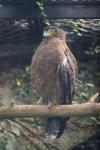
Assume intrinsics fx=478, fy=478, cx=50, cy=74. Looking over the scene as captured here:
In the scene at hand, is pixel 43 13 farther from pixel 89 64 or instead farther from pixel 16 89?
pixel 89 64

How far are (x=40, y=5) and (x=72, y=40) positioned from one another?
3.27 ft

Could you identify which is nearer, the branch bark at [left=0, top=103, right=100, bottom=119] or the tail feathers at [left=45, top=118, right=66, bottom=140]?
the branch bark at [left=0, top=103, right=100, bottom=119]

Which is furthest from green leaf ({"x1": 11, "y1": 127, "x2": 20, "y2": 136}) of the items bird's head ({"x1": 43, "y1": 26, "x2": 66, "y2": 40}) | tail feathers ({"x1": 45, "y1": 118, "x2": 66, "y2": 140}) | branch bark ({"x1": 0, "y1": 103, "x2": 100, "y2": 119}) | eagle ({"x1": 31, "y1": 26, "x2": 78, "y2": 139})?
branch bark ({"x1": 0, "y1": 103, "x2": 100, "y2": 119})

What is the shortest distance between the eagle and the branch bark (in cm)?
27

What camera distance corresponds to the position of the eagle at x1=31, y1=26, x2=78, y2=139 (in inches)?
118

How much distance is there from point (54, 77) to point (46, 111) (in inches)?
16.5

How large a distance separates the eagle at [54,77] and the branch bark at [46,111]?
0.90 ft

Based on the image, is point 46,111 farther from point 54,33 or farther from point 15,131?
point 15,131

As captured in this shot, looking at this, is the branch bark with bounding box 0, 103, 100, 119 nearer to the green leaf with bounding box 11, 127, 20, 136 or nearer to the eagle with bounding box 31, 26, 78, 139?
the eagle with bounding box 31, 26, 78, 139

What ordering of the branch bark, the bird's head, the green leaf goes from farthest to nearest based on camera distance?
the green leaf → the bird's head → the branch bark

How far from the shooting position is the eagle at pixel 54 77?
9.87 ft

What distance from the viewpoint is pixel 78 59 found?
505cm

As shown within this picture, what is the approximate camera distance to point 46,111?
8.87ft

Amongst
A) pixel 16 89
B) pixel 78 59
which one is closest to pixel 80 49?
pixel 78 59
